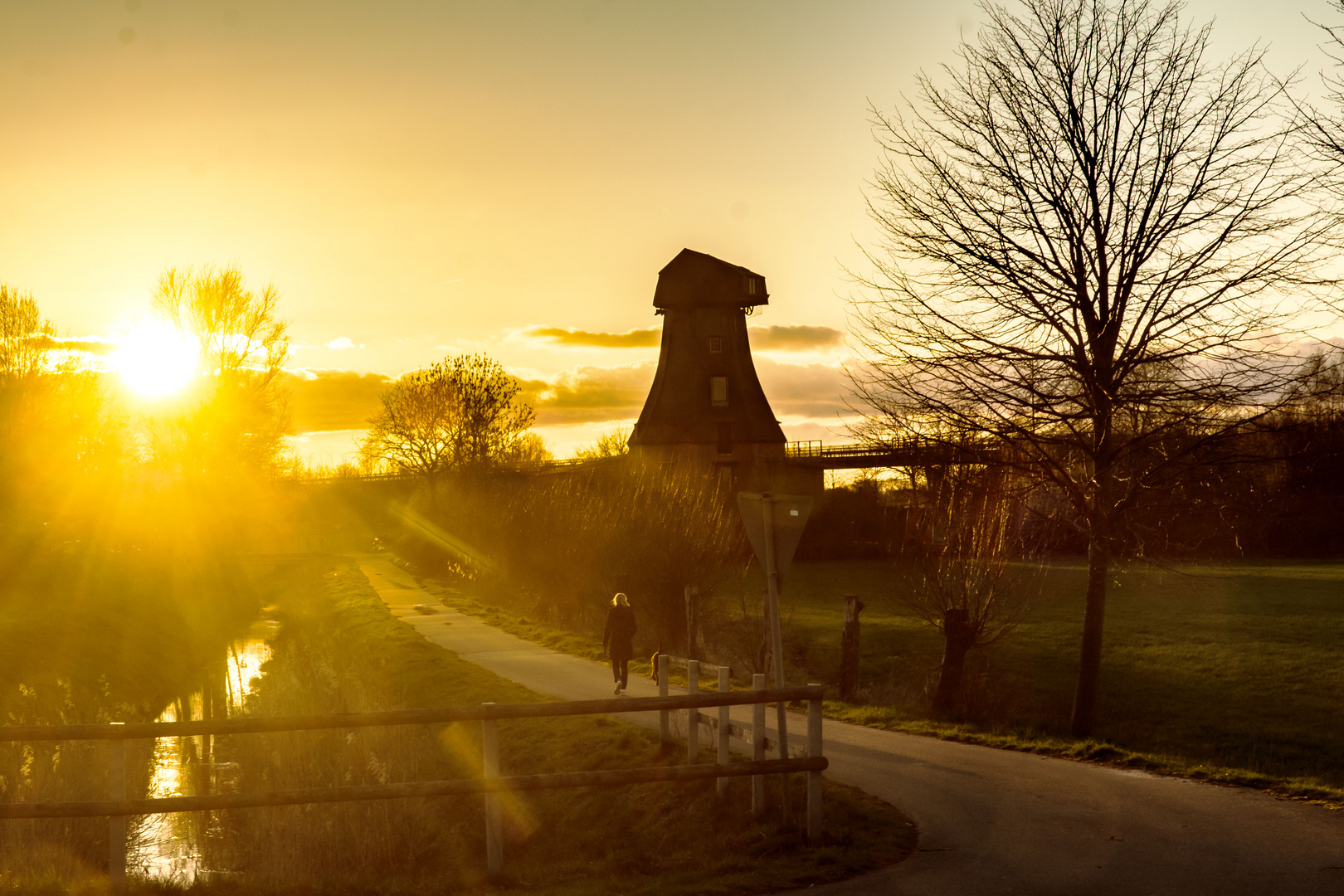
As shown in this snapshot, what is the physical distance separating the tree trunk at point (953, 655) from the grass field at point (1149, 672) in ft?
1.26

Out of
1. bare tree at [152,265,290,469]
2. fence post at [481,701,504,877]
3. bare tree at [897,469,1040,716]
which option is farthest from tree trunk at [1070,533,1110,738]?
bare tree at [152,265,290,469]

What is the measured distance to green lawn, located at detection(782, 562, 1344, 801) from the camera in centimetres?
1650

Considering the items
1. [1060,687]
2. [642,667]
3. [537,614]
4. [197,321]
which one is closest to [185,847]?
[642,667]

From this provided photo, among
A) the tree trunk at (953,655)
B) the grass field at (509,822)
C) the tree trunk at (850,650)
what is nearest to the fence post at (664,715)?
the grass field at (509,822)

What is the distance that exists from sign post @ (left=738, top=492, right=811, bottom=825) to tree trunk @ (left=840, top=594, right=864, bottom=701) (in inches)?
403

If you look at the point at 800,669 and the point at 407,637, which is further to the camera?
the point at 407,637

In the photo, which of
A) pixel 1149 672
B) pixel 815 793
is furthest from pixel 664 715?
pixel 1149 672

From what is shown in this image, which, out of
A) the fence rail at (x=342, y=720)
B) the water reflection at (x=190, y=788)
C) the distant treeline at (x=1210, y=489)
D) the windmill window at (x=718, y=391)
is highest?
the windmill window at (x=718, y=391)

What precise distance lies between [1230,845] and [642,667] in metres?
14.6

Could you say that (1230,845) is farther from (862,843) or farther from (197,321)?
(197,321)

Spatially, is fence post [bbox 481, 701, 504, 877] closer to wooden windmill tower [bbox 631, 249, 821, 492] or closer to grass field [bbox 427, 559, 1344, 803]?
grass field [bbox 427, 559, 1344, 803]

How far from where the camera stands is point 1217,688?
75.8 ft

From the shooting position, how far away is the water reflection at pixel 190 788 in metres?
11.9

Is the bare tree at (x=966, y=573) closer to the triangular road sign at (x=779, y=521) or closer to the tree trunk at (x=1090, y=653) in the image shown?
the tree trunk at (x=1090, y=653)
